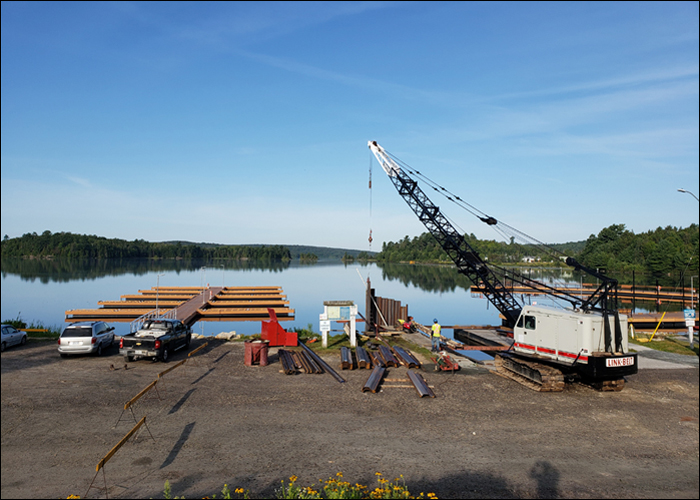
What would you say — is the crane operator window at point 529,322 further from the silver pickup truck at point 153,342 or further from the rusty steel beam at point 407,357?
the silver pickup truck at point 153,342

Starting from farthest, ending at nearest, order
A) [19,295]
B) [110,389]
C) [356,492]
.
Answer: [19,295] → [110,389] → [356,492]

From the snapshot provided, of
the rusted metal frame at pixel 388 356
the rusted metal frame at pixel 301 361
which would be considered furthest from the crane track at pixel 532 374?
the rusted metal frame at pixel 301 361

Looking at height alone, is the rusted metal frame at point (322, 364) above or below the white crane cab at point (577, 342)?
below

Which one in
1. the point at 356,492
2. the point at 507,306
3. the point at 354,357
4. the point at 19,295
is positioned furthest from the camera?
the point at 19,295

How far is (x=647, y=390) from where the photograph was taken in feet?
52.0

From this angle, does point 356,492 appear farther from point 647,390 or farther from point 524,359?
point 647,390

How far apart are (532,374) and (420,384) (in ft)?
14.9

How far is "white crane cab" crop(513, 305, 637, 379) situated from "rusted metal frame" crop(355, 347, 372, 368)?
6.42 metres

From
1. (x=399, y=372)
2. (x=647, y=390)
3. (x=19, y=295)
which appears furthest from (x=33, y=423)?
(x=19, y=295)

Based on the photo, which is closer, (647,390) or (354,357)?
(647,390)

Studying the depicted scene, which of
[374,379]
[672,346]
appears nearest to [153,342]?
[374,379]

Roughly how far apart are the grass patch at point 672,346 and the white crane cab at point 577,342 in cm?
1106

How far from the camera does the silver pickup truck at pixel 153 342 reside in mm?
18531

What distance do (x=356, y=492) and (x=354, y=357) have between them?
12868 mm
